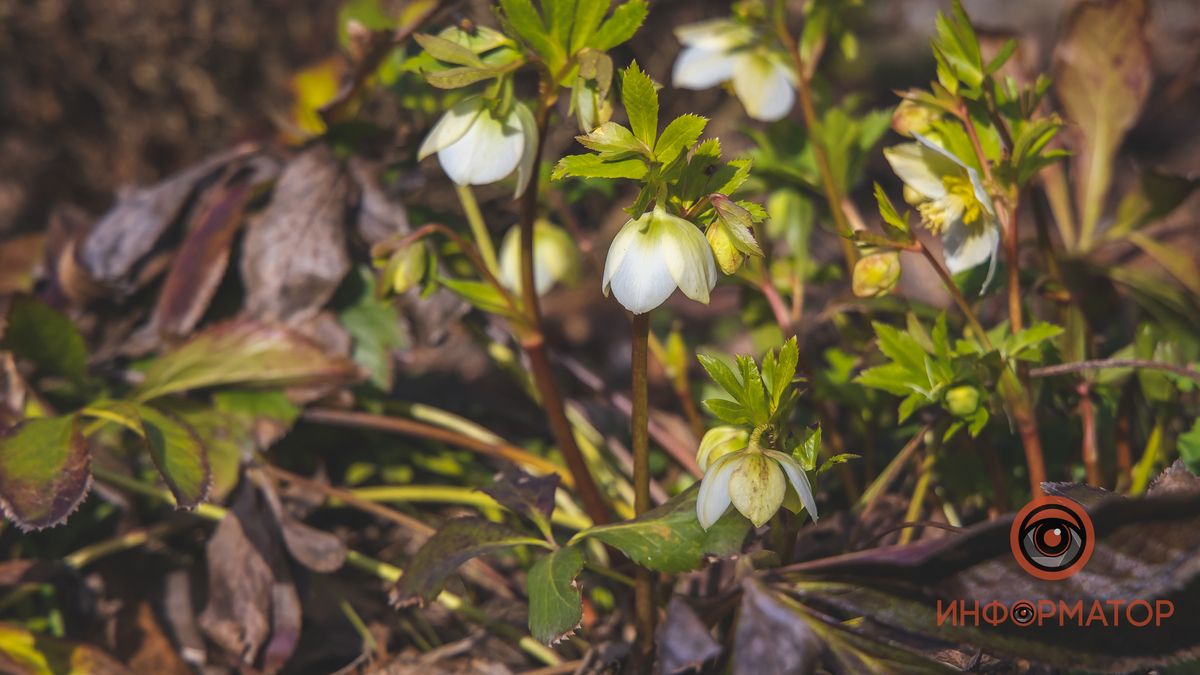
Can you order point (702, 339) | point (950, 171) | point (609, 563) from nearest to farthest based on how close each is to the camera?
point (950, 171), point (609, 563), point (702, 339)

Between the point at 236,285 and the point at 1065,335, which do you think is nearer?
the point at 1065,335

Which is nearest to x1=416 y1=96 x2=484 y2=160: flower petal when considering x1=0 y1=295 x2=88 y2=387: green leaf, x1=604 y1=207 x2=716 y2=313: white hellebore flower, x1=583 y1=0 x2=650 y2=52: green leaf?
x1=583 y1=0 x2=650 y2=52: green leaf

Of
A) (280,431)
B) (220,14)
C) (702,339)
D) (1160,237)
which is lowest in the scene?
(702,339)

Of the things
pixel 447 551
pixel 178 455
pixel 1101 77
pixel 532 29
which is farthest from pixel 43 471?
pixel 1101 77

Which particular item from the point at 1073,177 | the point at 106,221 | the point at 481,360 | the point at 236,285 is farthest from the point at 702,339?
the point at 106,221

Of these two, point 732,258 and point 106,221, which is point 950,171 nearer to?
point 732,258

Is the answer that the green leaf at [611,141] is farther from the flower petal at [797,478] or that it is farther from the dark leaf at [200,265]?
the dark leaf at [200,265]
